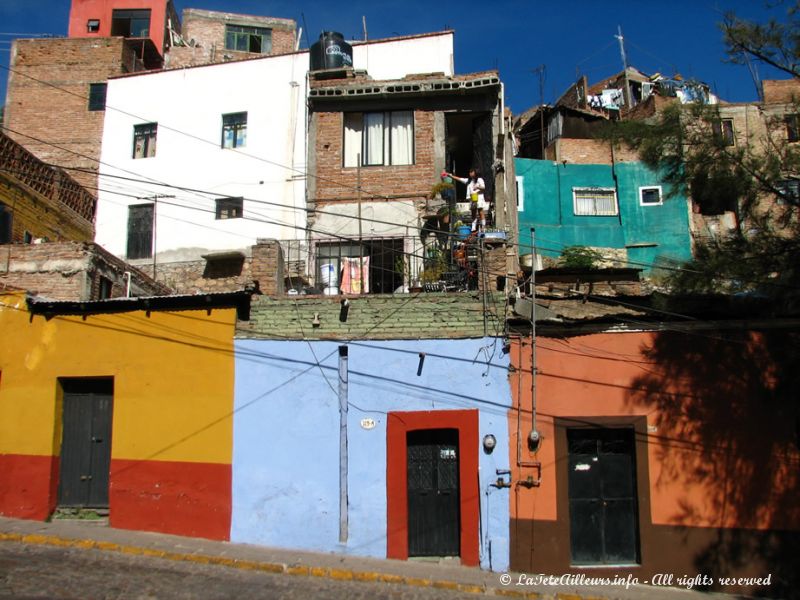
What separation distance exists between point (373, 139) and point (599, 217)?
9031 mm

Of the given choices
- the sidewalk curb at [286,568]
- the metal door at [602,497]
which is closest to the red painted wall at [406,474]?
the sidewalk curb at [286,568]

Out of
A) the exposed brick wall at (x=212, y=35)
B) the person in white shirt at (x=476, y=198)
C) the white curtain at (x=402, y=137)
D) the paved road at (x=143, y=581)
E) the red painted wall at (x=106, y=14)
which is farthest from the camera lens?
the red painted wall at (x=106, y=14)

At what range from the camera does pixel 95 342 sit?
1246cm

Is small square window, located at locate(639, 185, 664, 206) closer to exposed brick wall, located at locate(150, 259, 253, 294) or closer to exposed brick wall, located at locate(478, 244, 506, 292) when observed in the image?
exposed brick wall, located at locate(478, 244, 506, 292)

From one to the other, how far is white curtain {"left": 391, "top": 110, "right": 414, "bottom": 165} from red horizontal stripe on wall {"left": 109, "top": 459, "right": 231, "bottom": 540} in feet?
30.2

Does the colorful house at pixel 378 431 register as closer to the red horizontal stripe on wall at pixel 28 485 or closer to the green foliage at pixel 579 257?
the red horizontal stripe on wall at pixel 28 485

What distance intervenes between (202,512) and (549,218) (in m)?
15.2

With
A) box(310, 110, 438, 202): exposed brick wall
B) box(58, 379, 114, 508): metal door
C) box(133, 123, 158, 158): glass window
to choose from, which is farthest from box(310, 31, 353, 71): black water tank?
box(58, 379, 114, 508): metal door

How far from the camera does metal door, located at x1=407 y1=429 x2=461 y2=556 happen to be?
1120cm

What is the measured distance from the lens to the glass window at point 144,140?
→ 19406 millimetres

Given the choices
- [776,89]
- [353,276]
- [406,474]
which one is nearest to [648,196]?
[776,89]

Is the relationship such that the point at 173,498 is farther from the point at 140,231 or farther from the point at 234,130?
the point at 234,130

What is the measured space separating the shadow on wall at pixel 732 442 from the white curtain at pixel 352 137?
938 centimetres

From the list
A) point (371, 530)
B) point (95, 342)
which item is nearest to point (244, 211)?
point (95, 342)
